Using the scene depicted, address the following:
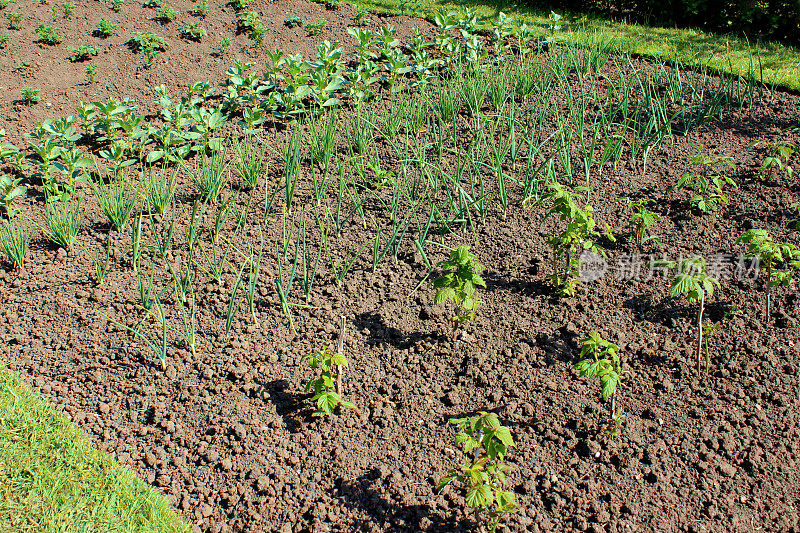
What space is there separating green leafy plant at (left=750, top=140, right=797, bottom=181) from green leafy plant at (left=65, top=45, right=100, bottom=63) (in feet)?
18.1

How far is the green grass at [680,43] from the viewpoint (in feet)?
18.9

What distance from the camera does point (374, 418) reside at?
3.01 metres

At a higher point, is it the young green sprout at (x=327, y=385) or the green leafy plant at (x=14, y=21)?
the green leafy plant at (x=14, y=21)

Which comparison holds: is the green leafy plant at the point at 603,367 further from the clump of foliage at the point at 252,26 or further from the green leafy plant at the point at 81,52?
the green leafy plant at the point at 81,52

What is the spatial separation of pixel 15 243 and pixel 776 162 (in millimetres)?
4402

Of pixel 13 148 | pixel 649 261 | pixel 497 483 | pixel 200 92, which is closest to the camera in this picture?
pixel 497 483

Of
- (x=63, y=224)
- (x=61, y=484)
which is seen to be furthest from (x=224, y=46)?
(x=61, y=484)

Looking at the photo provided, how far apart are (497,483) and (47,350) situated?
232 centimetres

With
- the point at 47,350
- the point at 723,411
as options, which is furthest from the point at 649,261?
the point at 47,350

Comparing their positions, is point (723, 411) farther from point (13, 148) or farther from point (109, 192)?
point (13, 148)

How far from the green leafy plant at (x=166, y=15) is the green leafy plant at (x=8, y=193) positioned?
3077 mm

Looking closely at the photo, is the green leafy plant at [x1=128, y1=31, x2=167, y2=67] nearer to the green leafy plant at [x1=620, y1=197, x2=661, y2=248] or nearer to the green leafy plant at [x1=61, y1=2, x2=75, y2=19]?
the green leafy plant at [x1=61, y1=2, x2=75, y2=19]

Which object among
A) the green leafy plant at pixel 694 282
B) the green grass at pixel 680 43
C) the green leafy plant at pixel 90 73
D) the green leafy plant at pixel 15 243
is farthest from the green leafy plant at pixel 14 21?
the green leafy plant at pixel 694 282

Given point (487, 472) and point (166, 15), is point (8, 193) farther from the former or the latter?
point (487, 472)
